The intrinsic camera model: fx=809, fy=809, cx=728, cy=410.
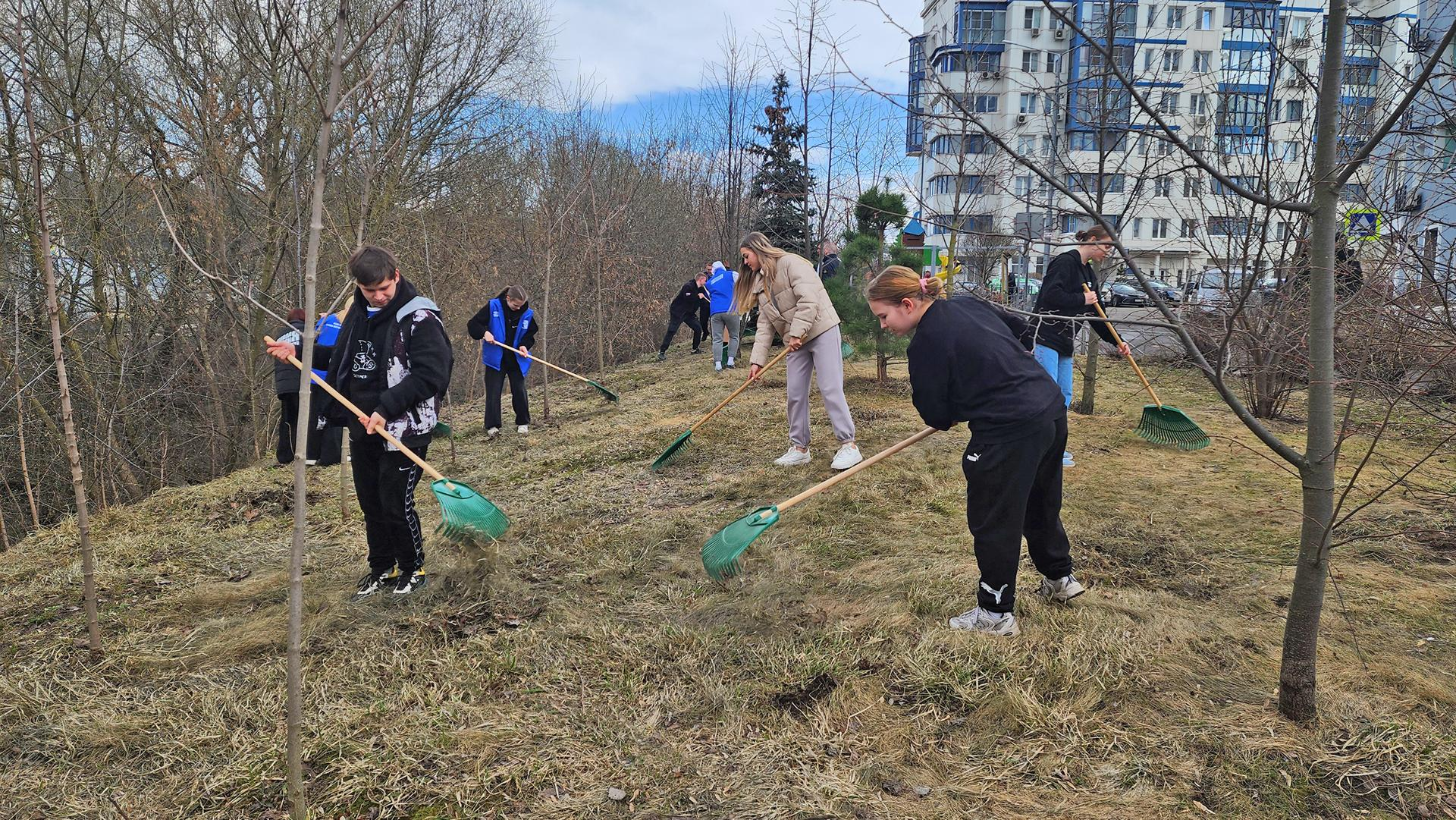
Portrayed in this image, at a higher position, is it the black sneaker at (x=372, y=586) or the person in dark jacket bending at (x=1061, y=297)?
the person in dark jacket bending at (x=1061, y=297)

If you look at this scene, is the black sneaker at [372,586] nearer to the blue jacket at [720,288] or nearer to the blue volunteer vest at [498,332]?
the blue volunteer vest at [498,332]

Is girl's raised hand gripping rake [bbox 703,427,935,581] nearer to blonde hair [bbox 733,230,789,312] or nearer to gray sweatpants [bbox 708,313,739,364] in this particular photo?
blonde hair [bbox 733,230,789,312]

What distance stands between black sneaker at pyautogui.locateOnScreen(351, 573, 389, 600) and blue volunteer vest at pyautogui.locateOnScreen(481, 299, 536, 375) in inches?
161

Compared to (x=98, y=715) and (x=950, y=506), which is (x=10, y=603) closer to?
(x=98, y=715)

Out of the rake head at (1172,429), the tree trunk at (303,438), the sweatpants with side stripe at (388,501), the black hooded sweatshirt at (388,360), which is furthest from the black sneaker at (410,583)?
the rake head at (1172,429)

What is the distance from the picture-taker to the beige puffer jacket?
5.52m

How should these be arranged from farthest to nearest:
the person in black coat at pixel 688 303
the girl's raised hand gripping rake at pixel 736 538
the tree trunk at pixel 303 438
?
the person in black coat at pixel 688 303, the girl's raised hand gripping rake at pixel 736 538, the tree trunk at pixel 303 438

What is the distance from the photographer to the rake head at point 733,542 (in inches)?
143

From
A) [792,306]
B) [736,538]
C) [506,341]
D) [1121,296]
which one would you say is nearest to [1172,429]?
[792,306]

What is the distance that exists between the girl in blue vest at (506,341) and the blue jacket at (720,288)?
12.7ft

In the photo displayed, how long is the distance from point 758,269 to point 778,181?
11.0 m

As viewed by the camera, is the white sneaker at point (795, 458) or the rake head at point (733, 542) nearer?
the rake head at point (733, 542)

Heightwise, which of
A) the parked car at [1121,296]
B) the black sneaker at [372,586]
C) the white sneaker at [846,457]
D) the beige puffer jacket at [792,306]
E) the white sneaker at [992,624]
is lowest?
the black sneaker at [372,586]

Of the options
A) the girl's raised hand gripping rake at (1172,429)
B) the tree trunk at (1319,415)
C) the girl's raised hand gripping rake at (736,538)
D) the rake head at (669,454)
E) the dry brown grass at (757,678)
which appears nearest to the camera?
the tree trunk at (1319,415)
